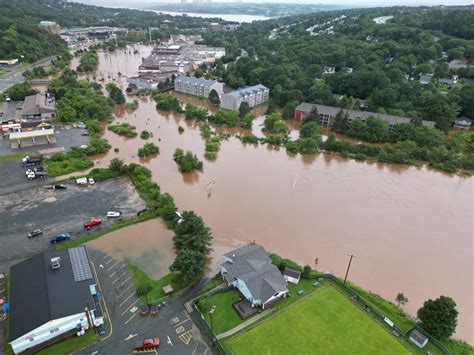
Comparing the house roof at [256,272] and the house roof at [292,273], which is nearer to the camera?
the house roof at [256,272]

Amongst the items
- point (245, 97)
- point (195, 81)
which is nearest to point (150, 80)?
point (195, 81)

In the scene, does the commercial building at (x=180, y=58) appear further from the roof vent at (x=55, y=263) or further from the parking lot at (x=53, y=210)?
the roof vent at (x=55, y=263)

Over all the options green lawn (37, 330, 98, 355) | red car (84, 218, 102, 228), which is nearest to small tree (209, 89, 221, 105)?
red car (84, 218, 102, 228)

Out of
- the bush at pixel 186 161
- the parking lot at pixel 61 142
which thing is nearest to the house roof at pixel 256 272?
the bush at pixel 186 161

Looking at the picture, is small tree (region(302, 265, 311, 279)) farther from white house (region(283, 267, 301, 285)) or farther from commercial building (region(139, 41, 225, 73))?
commercial building (region(139, 41, 225, 73))

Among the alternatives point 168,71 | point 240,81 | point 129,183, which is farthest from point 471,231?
point 168,71

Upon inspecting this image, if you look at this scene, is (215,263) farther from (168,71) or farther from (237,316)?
(168,71)
